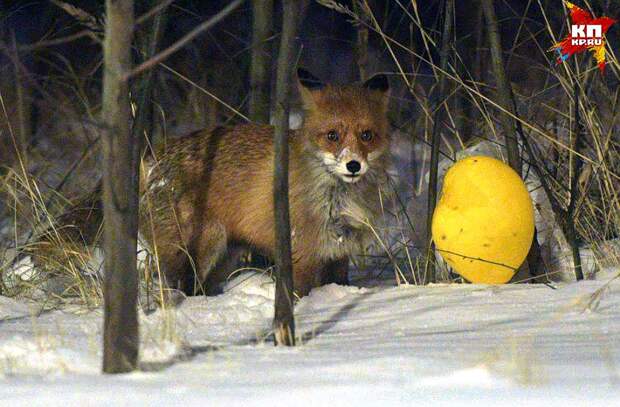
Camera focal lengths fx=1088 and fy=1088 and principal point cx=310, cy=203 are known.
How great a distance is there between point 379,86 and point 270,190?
820 millimetres

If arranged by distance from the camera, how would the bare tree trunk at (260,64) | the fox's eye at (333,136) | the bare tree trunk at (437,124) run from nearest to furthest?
the bare tree trunk at (437,124) → the fox's eye at (333,136) → the bare tree trunk at (260,64)

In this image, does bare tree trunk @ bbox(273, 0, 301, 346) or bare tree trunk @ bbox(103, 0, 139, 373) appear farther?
bare tree trunk @ bbox(273, 0, 301, 346)

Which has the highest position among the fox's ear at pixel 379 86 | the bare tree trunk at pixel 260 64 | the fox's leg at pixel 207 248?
the bare tree trunk at pixel 260 64

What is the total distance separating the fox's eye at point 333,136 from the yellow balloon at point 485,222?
685 mm

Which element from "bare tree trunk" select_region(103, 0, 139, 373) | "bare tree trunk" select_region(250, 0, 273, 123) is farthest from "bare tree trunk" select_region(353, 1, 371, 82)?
"bare tree trunk" select_region(103, 0, 139, 373)

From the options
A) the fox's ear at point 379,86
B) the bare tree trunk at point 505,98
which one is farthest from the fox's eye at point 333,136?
the bare tree trunk at point 505,98

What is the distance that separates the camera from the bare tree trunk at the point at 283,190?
3.78 meters

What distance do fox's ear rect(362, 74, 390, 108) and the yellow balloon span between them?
29.9 inches

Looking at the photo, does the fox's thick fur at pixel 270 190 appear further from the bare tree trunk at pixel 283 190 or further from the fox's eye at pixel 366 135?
the bare tree trunk at pixel 283 190

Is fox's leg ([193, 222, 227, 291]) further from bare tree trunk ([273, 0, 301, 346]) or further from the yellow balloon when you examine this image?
bare tree trunk ([273, 0, 301, 346])

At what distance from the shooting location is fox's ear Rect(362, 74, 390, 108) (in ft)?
19.3

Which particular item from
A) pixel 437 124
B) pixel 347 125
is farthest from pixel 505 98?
pixel 347 125

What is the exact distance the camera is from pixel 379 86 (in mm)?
5906

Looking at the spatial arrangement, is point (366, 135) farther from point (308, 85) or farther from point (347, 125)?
point (308, 85)
